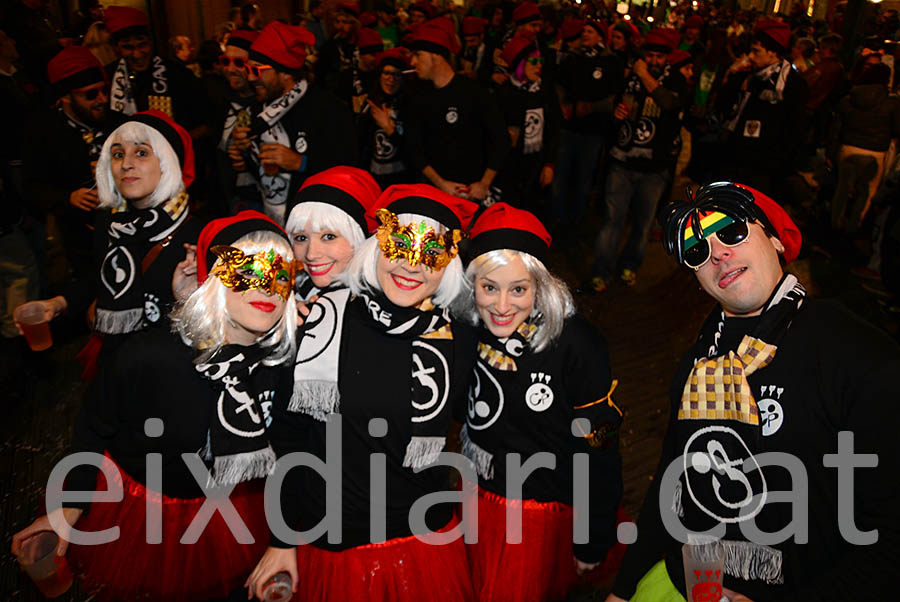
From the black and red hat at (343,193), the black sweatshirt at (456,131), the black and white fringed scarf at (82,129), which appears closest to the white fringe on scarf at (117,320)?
the black and red hat at (343,193)

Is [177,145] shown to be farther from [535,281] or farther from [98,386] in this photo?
[535,281]

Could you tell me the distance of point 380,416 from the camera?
220 centimetres

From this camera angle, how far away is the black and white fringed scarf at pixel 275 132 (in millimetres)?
4129

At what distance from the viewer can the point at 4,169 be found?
4.36 metres

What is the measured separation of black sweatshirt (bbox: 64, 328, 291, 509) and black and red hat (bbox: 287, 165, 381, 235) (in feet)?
2.50

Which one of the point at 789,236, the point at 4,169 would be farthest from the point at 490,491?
the point at 4,169

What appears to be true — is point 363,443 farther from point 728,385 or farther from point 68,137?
point 68,137

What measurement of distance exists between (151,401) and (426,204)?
1.22 meters

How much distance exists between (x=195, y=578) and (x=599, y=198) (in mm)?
7212

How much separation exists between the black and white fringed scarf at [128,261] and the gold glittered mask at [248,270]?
3.07 feet

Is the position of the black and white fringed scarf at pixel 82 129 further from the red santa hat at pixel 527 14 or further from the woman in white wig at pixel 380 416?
the red santa hat at pixel 527 14

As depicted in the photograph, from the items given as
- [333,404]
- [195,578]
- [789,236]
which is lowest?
[195,578]

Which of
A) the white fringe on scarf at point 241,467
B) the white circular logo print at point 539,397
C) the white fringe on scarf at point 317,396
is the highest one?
the white fringe on scarf at point 317,396

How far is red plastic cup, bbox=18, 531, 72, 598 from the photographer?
2.12 meters
